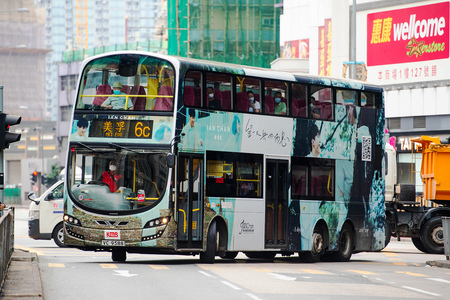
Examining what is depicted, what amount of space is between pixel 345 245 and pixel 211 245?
5.05m

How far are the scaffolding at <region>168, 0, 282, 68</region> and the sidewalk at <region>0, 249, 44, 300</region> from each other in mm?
47988

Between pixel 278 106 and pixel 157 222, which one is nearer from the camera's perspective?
pixel 157 222

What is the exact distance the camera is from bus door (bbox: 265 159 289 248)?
64.5 ft

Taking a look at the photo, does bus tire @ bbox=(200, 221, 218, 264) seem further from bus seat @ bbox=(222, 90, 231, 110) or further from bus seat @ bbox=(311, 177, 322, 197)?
bus seat @ bbox=(311, 177, 322, 197)

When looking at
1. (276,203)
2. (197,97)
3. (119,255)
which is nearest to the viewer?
(197,97)

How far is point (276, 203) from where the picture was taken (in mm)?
19875

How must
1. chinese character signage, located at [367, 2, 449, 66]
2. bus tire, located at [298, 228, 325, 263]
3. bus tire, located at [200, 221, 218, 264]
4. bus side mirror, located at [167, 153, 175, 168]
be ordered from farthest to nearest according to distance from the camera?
chinese character signage, located at [367, 2, 449, 66] < bus tire, located at [298, 228, 325, 263] < bus tire, located at [200, 221, 218, 264] < bus side mirror, located at [167, 153, 175, 168]

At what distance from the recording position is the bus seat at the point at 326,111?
830 inches

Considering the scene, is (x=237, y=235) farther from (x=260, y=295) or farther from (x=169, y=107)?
(x=260, y=295)

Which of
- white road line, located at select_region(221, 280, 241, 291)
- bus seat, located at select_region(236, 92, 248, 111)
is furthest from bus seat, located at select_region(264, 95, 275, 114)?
white road line, located at select_region(221, 280, 241, 291)

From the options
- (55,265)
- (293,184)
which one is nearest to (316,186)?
(293,184)

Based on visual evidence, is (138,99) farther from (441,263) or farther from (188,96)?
(441,263)

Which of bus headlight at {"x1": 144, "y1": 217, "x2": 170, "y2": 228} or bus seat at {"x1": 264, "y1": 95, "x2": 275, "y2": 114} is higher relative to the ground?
bus seat at {"x1": 264, "y1": 95, "x2": 275, "y2": 114}

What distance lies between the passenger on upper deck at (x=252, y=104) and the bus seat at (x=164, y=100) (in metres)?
2.28
